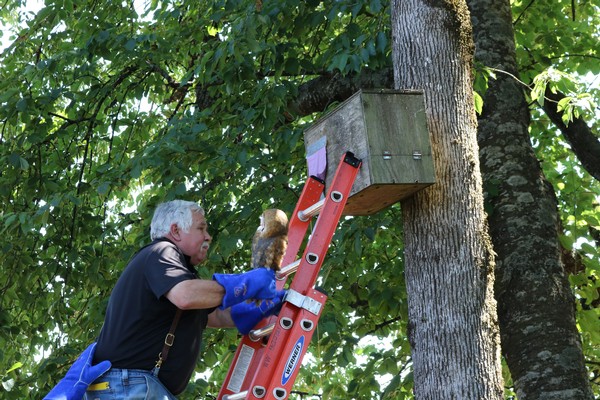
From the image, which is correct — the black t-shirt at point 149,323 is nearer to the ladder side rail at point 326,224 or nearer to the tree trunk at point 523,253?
the ladder side rail at point 326,224

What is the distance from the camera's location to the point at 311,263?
11.9ft

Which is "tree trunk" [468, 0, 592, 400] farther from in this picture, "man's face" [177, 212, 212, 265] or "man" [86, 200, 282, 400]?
"man's face" [177, 212, 212, 265]

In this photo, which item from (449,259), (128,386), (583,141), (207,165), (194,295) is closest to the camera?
(194,295)

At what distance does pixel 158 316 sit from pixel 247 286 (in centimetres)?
35

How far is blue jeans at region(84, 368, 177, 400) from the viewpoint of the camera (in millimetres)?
3492

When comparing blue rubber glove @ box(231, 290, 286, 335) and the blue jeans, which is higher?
blue rubber glove @ box(231, 290, 286, 335)

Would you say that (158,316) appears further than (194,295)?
Yes

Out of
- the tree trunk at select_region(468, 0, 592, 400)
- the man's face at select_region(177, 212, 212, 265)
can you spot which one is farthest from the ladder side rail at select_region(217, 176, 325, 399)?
the tree trunk at select_region(468, 0, 592, 400)

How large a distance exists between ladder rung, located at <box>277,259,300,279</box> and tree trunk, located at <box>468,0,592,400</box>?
2.03 m

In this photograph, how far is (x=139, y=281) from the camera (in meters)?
3.58

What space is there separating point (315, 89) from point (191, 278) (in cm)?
365

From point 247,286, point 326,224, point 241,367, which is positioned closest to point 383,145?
point 326,224

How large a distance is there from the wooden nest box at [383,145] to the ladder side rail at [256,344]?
80mm

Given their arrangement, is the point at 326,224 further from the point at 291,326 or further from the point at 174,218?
the point at 174,218
